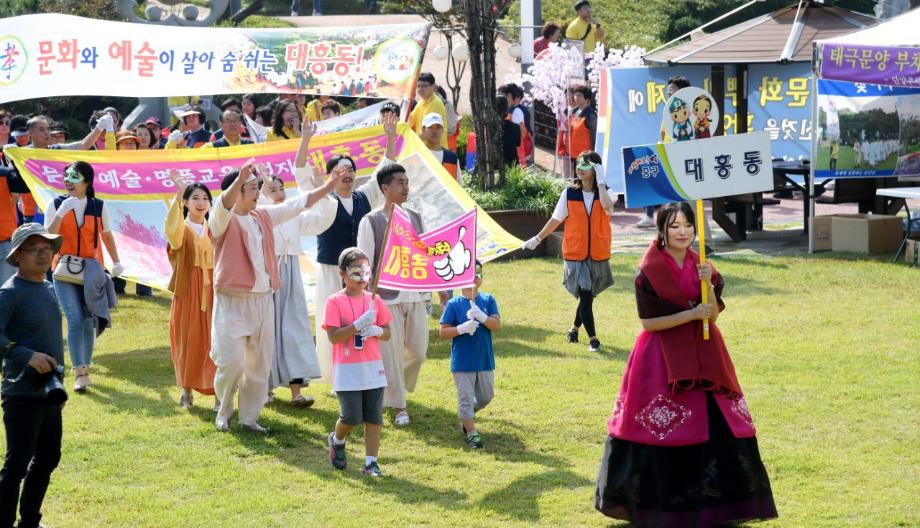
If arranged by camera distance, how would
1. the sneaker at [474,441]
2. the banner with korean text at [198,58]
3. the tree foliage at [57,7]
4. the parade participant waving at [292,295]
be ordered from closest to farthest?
1. the sneaker at [474,441]
2. the parade participant waving at [292,295]
3. the banner with korean text at [198,58]
4. the tree foliage at [57,7]

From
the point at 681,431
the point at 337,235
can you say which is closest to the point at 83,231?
the point at 337,235

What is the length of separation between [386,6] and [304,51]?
2084 cm

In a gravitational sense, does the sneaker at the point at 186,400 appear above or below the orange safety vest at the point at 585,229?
below

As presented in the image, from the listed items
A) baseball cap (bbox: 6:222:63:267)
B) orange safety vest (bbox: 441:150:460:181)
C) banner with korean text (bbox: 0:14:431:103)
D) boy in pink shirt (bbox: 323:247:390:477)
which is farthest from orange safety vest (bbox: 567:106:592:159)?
baseball cap (bbox: 6:222:63:267)

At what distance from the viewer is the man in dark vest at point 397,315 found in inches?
348

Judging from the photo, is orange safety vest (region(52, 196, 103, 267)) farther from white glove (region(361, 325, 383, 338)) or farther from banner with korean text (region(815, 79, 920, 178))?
banner with korean text (region(815, 79, 920, 178))

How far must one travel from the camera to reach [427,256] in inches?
327

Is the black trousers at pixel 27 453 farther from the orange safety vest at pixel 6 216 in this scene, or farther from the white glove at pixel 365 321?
the orange safety vest at pixel 6 216

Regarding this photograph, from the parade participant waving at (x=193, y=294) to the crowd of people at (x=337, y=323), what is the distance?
0.01 meters

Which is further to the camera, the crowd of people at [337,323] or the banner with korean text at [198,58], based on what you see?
the banner with korean text at [198,58]

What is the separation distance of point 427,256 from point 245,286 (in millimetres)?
1225

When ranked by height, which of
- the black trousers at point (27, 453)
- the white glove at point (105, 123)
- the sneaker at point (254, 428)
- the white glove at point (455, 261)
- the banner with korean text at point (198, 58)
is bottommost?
the sneaker at point (254, 428)

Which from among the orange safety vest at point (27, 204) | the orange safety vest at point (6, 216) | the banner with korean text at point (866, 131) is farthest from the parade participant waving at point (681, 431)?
the banner with korean text at point (866, 131)

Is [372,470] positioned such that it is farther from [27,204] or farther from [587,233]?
[27,204]
